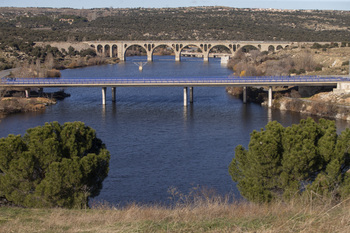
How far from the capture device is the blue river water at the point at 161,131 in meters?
19.4

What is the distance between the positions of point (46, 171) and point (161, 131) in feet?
54.1

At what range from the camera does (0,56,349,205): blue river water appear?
19.4 metres

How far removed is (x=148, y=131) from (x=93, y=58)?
5570cm

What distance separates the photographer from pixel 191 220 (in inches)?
348

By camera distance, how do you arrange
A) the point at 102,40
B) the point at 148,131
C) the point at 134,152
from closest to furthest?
the point at 134,152, the point at 148,131, the point at 102,40

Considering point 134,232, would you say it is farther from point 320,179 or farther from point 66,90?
point 66,90

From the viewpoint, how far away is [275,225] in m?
8.05

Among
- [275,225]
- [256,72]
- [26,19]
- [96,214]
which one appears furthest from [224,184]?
[26,19]

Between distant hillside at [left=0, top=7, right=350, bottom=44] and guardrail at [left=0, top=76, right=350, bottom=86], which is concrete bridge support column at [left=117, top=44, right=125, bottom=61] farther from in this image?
guardrail at [left=0, top=76, right=350, bottom=86]

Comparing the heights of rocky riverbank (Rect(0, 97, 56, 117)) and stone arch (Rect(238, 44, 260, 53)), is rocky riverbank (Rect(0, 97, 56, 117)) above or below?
below

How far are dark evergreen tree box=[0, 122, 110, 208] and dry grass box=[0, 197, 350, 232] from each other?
2.04 metres

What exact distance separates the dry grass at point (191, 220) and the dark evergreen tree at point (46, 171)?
204 centimetres

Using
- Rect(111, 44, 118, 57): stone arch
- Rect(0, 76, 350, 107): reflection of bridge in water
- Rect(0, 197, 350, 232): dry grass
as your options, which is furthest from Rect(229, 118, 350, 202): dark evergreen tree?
Rect(111, 44, 118, 57): stone arch

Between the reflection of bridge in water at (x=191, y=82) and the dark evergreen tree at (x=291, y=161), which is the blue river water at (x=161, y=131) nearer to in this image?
the reflection of bridge in water at (x=191, y=82)
